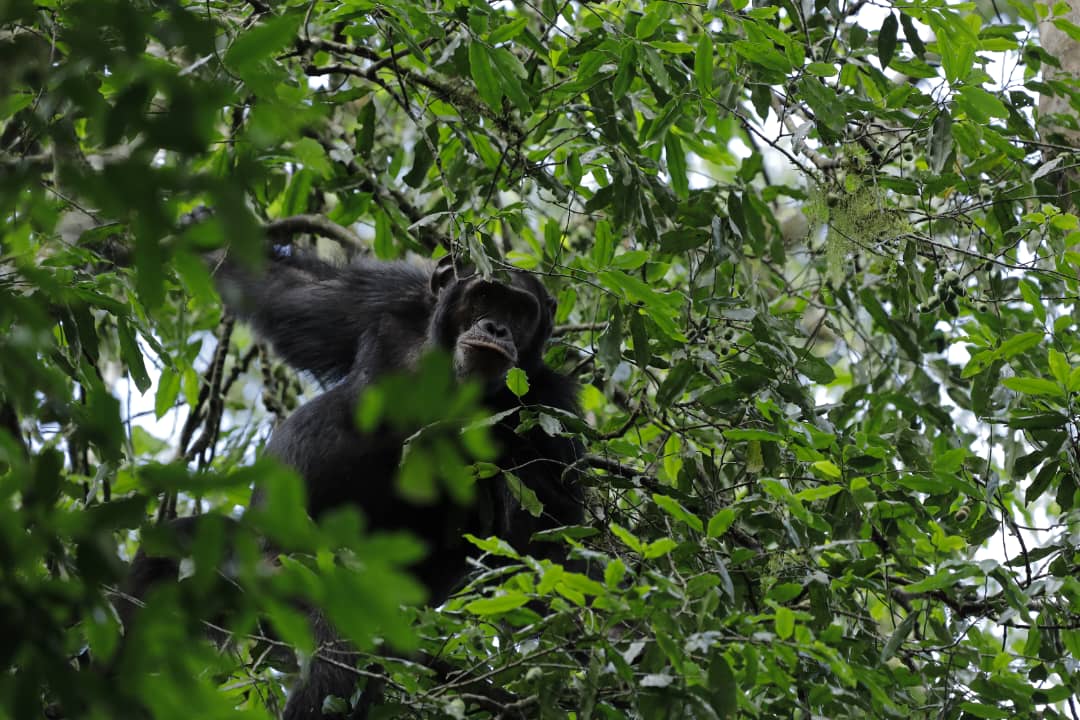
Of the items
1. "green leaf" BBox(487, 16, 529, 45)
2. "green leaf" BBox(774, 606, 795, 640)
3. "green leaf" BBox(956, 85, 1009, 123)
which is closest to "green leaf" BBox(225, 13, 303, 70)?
"green leaf" BBox(774, 606, 795, 640)

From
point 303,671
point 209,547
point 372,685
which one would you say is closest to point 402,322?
point 372,685

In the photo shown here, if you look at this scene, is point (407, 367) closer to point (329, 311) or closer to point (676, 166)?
point (329, 311)

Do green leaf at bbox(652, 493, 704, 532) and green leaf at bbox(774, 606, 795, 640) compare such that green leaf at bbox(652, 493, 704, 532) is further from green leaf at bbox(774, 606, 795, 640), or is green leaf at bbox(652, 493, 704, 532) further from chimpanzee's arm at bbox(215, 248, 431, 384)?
chimpanzee's arm at bbox(215, 248, 431, 384)

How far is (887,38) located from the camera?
14.8ft

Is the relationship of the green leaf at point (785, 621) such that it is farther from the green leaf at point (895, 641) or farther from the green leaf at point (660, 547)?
the green leaf at point (895, 641)

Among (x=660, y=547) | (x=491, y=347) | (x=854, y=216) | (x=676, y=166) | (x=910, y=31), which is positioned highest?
(x=910, y=31)

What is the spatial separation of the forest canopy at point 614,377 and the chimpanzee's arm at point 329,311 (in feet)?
0.90

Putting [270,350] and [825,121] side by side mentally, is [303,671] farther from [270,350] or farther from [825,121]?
[270,350]

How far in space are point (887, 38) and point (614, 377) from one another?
69.0 inches

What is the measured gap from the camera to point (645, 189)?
5039mm

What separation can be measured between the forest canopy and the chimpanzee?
0.79 feet

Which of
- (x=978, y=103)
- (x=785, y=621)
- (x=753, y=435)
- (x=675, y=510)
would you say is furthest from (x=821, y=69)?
(x=785, y=621)

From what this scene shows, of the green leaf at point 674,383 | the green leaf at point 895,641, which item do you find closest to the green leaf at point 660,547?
the green leaf at point 895,641

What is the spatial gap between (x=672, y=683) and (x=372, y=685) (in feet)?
4.54
